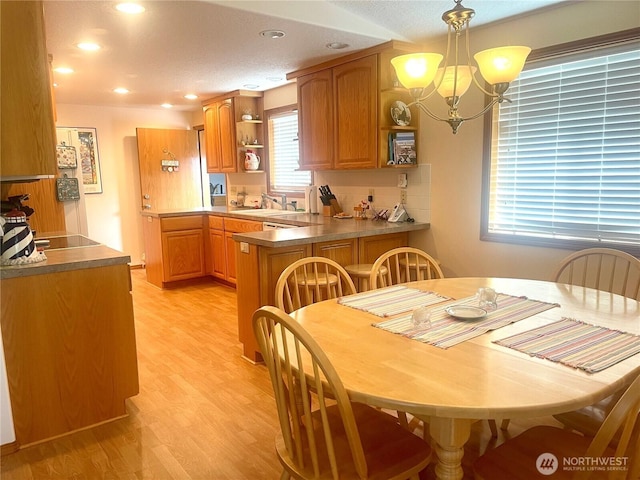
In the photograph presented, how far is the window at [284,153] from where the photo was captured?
497 centimetres

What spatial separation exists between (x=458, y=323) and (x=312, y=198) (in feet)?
9.86

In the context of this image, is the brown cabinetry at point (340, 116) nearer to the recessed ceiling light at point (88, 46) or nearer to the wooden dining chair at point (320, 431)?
the recessed ceiling light at point (88, 46)

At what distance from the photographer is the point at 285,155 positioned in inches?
203

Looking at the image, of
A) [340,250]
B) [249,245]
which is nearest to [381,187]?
[340,250]

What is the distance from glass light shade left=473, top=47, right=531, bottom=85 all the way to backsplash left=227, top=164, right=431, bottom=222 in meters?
1.83

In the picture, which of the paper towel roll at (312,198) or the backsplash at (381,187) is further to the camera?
the paper towel roll at (312,198)

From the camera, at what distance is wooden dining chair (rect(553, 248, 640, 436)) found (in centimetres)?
158

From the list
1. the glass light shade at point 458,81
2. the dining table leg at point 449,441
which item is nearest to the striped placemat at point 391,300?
the dining table leg at point 449,441

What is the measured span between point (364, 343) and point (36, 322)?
65.8 inches

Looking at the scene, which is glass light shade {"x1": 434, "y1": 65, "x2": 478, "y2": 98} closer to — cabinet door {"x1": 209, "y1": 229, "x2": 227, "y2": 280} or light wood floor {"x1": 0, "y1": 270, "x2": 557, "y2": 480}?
light wood floor {"x1": 0, "y1": 270, "x2": 557, "y2": 480}

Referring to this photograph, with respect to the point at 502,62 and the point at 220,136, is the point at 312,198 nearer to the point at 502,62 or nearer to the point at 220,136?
the point at 220,136

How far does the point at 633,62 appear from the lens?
2.49 meters

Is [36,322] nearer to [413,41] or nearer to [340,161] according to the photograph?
[340,161]

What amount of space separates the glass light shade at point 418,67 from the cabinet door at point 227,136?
3.65 meters
